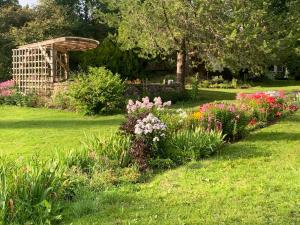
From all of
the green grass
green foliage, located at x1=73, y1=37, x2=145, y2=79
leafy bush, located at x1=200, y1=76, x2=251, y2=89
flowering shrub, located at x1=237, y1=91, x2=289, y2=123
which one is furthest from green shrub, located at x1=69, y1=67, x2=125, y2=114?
leafy bush, located at x1=200, y1=76, x2=251, y2=89

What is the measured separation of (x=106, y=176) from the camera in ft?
20.0

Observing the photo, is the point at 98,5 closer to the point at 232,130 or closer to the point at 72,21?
the point at 72,21

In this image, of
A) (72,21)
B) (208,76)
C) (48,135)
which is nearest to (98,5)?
(72,21)

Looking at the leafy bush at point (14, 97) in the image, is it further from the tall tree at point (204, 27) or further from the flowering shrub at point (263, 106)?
the flowering shrub at point (263, 106)

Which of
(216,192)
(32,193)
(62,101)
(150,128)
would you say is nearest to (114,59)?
(62,101)

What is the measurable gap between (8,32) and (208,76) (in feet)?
47.1

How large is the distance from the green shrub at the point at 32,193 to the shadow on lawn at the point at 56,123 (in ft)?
22.1

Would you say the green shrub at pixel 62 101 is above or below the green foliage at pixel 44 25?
below

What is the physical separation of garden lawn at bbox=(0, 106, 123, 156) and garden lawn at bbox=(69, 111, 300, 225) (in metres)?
2.72

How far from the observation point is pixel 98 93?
1485 centimetres

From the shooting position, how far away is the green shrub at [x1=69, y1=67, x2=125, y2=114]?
48.6 ft

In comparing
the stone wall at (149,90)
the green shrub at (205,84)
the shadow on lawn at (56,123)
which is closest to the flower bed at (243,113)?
the shadow on lawn at (56,123)

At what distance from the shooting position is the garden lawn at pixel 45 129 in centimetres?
910

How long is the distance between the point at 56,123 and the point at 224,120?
18.4ft
